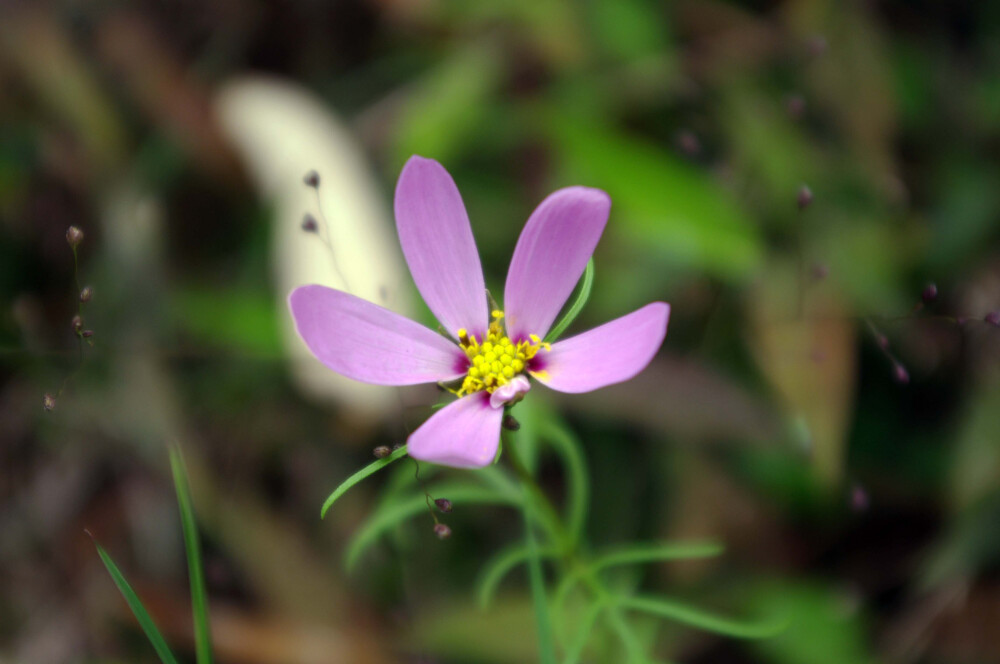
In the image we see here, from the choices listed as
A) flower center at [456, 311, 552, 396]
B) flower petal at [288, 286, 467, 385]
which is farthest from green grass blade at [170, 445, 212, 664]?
flower center at [456, 311, 552, 396]

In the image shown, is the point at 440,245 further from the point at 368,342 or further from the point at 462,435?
the point at 462,435

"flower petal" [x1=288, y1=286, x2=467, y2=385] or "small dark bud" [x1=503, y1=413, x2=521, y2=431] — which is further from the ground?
"flower petal" [x1=288, y1=286, x2=467, y2=385]

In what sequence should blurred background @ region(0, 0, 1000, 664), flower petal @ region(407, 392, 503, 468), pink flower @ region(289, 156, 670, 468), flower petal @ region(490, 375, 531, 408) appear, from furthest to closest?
blurred background @ region(0, 0, 1000, 664) < flower petal @ region(490, 375, 531, 408) < pink flower @ region(289, 156, 670, 468) < flower petal @ region(407, 392, 503, 468)

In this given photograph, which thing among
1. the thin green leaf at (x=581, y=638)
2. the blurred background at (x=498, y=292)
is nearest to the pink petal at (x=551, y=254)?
the thin green leaf at (x=581, y=638)

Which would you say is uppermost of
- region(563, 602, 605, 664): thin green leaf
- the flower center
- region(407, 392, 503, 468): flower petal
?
the flower center

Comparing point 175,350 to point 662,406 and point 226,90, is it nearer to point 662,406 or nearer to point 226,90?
point 226,90

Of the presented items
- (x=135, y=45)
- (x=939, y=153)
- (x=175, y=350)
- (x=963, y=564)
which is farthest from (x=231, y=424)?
(x=939, y=153)

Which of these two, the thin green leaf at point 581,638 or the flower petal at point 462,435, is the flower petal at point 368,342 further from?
the thin green leaf at point 581,638

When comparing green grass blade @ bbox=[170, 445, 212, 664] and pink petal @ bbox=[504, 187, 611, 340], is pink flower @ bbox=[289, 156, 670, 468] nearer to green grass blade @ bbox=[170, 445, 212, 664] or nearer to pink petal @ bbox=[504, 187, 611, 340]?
pink petal @ bbox=[504, 187, 611, 340]
